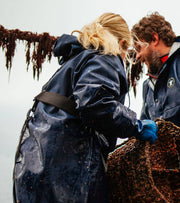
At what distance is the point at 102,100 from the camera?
1260 mm

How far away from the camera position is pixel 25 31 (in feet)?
12.4

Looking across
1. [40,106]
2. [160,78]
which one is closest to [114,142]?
[40,106]

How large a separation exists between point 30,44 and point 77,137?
2.86 metres

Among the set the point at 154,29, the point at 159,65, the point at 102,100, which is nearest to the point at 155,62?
the point at 159,65

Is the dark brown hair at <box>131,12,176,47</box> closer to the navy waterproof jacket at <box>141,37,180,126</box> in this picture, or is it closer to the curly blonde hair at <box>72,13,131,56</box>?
the navy waterproof jacket at <box>141,37,180,126</box>

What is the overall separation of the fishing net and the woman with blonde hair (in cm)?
11

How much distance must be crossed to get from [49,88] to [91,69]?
31 cm

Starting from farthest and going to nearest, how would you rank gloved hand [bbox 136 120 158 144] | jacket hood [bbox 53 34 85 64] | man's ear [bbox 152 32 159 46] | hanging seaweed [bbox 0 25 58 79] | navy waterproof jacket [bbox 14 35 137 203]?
hanging seaweed [bbox 0 25 58 79], man's ear [bbox 152 32 159 46], jacket hood [bbox 53 34 85 64], gloved hand [bbox 136 120 158 144], navy waterproof jacket [bbox 14 35 137 203]

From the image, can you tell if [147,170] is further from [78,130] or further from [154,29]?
[154,29]

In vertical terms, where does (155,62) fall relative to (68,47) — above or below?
below

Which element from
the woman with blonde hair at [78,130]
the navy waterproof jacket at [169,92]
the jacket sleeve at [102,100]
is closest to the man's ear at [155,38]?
the navy waterproof jacket at [169,92]

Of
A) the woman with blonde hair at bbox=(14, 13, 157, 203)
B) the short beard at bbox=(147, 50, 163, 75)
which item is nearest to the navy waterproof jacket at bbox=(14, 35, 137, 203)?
the woman with blonde hair at bbox=(14, 13, 157, 203)

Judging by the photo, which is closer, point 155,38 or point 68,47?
point 68,47

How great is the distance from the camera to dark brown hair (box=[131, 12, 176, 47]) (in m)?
2.76
